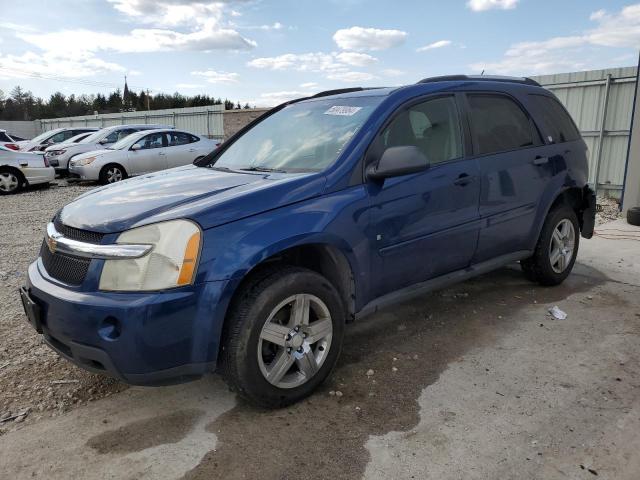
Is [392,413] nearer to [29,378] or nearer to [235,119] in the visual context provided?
Answer: [29,378]

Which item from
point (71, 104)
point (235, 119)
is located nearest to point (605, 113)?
point (235, 119)

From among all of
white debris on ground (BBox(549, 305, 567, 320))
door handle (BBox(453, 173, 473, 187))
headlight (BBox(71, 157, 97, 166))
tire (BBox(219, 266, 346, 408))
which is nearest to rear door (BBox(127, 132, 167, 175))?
headlight (BBox(71, 157, 97, 166))

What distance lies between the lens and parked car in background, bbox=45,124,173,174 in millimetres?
15686

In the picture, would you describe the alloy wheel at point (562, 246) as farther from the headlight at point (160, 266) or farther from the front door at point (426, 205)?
the headlight at point (160, 266)

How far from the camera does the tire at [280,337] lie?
2.61m

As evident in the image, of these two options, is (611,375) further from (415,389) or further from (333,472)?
(333,472)

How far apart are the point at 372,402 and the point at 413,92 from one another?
82.3 inches

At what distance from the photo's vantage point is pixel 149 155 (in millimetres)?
13859

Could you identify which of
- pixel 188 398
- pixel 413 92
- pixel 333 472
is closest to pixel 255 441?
pixel 333 472

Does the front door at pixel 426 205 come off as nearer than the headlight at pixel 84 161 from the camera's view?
Yes

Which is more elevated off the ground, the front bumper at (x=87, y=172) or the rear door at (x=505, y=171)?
the rear door at (x=505, y=171)

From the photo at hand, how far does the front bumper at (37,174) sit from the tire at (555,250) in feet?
40.1

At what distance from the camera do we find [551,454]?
2463 mm

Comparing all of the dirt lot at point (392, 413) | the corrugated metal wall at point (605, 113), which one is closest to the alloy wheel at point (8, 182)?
the dirt lot at point (392, 413)
